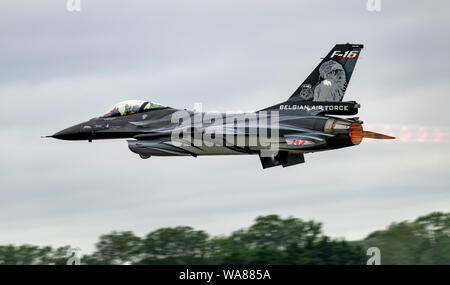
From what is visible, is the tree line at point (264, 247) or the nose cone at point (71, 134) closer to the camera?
the nose cone at point (71, 134)

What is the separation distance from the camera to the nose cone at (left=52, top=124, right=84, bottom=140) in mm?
34344

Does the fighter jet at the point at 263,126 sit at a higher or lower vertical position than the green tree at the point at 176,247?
higher

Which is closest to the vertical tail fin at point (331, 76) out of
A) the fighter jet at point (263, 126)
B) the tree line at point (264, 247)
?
the fighter jet at point (263, 126)

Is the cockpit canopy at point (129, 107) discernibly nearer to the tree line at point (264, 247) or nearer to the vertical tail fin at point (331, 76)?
the vertical tail fin at point (331, 76)

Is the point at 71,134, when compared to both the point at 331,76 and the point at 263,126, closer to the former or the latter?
the point at 263,126

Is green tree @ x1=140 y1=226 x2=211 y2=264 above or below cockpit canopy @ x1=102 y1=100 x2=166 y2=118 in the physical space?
below

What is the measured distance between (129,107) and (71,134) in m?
2.14

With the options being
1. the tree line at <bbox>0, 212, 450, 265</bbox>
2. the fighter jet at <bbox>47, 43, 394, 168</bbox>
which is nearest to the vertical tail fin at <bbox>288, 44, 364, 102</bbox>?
the fighter jet at <bbox>47, 43, 394, 168</bbox>

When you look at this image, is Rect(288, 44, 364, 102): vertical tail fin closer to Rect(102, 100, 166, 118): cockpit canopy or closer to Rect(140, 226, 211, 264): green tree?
Rect(102, 100, 166, 118): cockpit canopy

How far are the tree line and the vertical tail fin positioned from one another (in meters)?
13.2

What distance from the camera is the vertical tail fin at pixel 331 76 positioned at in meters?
32.6

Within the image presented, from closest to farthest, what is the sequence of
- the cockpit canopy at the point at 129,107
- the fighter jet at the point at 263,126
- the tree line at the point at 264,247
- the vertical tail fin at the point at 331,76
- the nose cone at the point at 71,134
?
the fighter jet at the point at 263,126 < the vertical tail fin at the point at 331,76 < the cockpit canopy at the point at 129,107 < the nose cone at the point at 71,134 < the tree line at the point at 264,247
